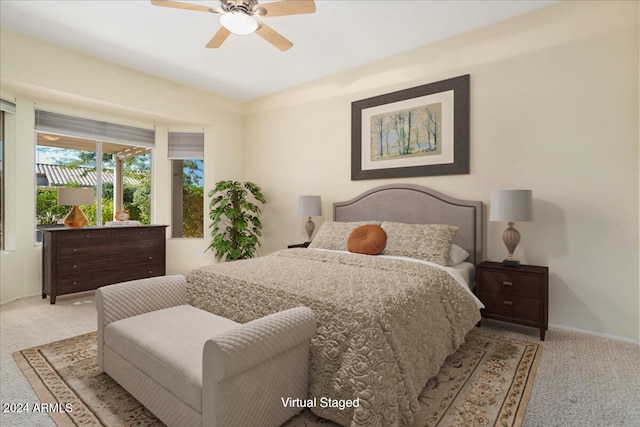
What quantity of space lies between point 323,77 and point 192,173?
8.33 feet

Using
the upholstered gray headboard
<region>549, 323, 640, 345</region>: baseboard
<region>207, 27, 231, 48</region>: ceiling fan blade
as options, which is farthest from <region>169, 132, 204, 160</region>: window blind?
<region>549, 323, 640, 345</region>: baseboard

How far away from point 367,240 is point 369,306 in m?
1.57

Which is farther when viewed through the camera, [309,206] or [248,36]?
[309,206]

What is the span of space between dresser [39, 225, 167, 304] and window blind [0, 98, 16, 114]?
1.33 m

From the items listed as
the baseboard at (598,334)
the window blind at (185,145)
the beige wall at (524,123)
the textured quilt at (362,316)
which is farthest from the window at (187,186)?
the baseboard at (598,334)

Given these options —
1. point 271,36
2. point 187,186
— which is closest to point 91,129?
point 187,186

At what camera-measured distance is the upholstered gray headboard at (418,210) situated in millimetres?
3174

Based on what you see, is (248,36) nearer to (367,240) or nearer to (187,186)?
(367,240)

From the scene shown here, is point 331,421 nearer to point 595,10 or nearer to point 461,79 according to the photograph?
point 461,79

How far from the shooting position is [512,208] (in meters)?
2.68

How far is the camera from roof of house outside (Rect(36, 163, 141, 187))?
4012 millimetres

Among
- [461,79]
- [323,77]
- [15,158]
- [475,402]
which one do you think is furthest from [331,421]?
[15,158]

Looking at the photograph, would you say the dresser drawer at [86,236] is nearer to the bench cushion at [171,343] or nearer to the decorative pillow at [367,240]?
the bench cushion at [171,343]

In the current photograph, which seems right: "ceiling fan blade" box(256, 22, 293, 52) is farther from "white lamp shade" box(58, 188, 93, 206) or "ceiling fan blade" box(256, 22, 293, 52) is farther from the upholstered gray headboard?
"white lamp shade" box(58, 188, 93, 206)
